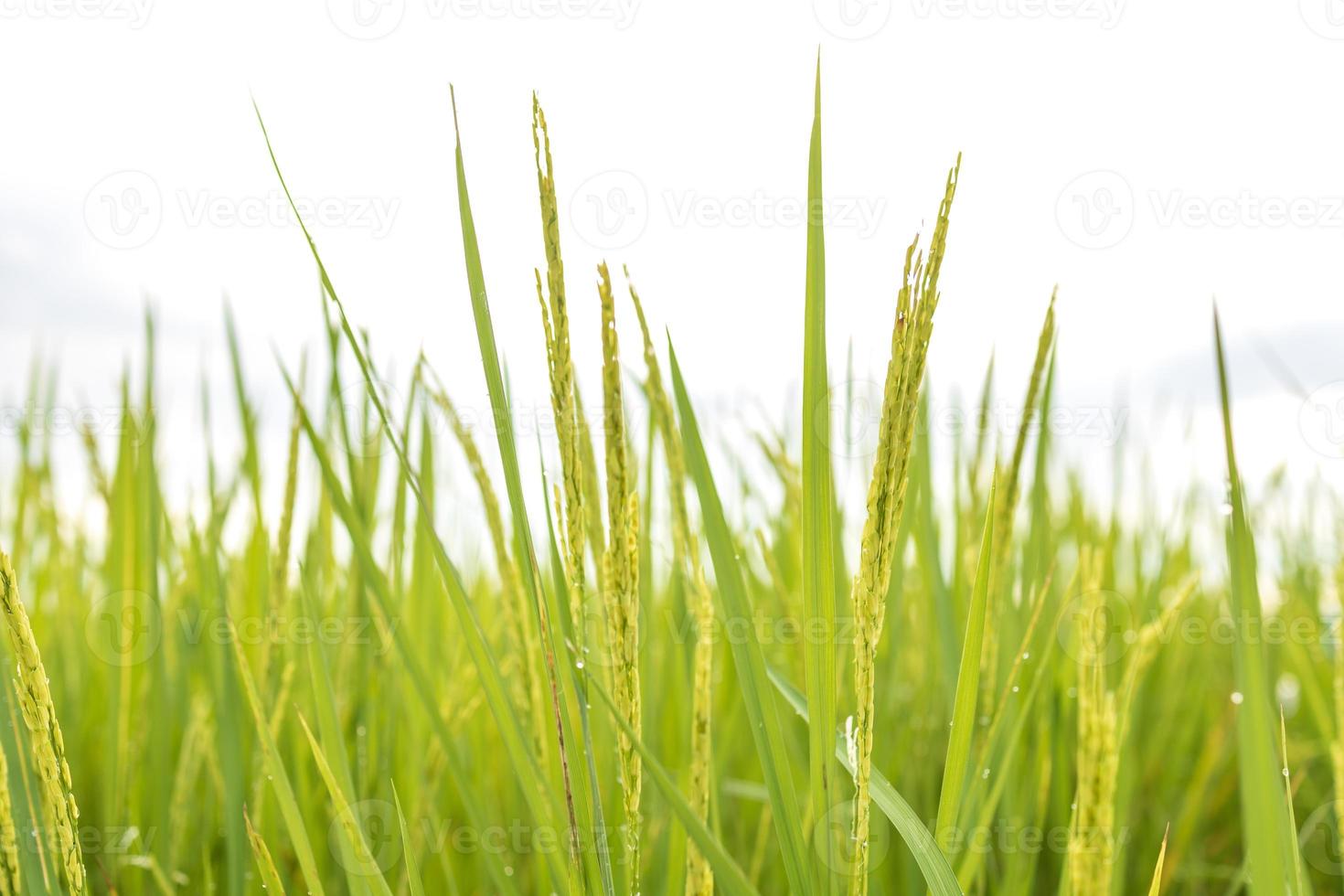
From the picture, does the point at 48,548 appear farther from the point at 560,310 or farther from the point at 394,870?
the point at 560,310

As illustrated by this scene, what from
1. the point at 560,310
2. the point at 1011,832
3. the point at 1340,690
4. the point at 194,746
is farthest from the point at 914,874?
the point at 194,746

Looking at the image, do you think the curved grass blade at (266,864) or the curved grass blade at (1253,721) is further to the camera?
the curved grass blade at (266,864)

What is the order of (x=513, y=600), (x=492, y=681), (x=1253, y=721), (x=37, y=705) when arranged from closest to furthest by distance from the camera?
1. (x=1253, y=721)
2. (x=37, y=705)
3. (x=492, y=681)
4. (x=513, y=600)

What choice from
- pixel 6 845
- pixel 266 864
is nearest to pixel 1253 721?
pixel 266 864

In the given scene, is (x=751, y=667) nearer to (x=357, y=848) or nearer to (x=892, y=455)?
(x=892, y=455)

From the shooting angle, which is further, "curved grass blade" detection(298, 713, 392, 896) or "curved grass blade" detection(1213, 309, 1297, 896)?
"curved grass blade" detection(298, 713, 392, 896)

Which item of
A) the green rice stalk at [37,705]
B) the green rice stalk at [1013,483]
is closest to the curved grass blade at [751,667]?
the green rice stalk at [1013,483]

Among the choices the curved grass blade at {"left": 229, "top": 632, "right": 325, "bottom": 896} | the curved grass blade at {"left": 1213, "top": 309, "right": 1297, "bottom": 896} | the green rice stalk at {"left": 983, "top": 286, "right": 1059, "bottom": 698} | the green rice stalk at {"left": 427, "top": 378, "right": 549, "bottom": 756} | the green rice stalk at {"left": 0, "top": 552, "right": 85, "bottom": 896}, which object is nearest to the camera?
the curved grass blade at {"left": 1213, "top": 309, "right": 1297, "bottom": 896}

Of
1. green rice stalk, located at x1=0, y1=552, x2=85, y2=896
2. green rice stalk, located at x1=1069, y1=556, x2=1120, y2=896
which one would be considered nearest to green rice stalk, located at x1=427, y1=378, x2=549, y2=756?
green rice stalk, located at x1=0, y1=552, x2=85, y2=896

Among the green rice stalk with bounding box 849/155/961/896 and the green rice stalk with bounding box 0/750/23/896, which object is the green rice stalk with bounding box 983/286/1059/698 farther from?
the green rice stalk with bounding box 0/750/23/896

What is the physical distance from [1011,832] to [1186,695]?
1.29 m

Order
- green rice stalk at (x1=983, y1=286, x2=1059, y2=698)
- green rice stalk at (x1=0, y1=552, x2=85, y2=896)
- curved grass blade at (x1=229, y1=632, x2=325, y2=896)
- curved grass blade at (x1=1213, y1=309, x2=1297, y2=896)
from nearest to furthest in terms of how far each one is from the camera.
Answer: curved grass blade at (x1=1213, y1=309, x2=1297, y2=896) < green rice stalk at (x1=0, y1=552, x2=85, y2=896) < curved grass blade at (x1=229, y1=632, x2=325, y2=896) < green rice stalk at (x1=983, y1=286, x2=1059, y2=698)

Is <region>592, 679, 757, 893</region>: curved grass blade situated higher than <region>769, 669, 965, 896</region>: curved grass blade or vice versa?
<region>592, 679, 757, 893</region>: curved grass blade

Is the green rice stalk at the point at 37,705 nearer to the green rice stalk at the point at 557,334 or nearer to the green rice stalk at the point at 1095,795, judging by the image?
the green rice stalk at the point at 557,334
